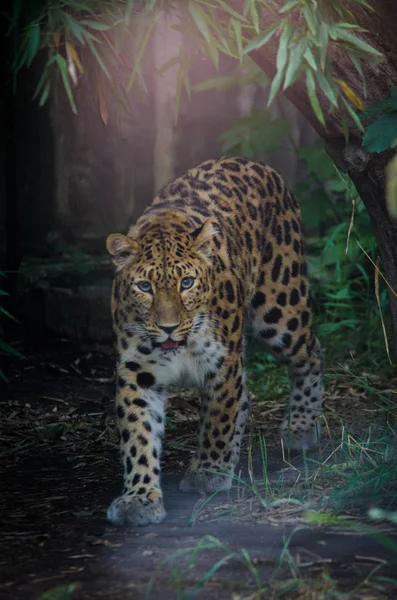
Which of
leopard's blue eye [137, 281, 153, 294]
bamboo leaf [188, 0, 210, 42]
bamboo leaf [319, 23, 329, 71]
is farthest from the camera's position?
leopard's blue eye [137, 281, 153, 294]

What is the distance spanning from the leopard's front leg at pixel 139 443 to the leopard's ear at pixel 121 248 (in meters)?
0.45

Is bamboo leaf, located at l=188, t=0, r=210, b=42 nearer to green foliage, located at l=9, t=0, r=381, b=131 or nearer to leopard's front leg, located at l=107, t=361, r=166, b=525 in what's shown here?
green foliage, located at l=9, t=0, r=381, b=131

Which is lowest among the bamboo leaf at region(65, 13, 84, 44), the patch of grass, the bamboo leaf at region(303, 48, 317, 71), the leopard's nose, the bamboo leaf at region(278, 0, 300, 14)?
the patch of grass

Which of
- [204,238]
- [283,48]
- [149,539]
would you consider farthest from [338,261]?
[149,539]

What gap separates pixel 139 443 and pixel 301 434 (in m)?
1.43

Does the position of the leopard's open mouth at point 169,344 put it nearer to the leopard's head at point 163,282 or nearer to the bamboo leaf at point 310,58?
the leopard's head at point 163,282

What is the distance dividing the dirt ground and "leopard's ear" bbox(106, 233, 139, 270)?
1.04 m

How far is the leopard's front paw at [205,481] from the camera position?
469 cm

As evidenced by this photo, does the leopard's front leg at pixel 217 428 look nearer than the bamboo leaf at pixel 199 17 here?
No

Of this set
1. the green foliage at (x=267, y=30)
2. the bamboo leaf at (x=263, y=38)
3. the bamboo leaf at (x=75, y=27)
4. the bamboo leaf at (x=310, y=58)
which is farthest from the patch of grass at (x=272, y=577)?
the bamboo leaf at (x=75, y=27)

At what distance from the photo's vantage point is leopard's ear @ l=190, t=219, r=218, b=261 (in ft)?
15.3

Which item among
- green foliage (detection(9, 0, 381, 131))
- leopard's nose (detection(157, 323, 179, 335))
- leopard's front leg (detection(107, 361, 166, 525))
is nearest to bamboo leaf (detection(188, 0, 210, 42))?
green foliage (detection(9, 0, 381, 131))

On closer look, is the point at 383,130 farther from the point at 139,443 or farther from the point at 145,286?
the point at 139,443

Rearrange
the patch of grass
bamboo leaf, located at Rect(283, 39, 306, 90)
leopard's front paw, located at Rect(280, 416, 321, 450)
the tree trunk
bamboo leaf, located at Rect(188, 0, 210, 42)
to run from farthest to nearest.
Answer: leopard's front paw, located at Rect(280, 416, 321, 450), the tree trunk, bamboo leaf, located at Rect(188, 0, 210, 42), bamboo leaf, located at Rect(283, 39, 306, 90), the patch of grass
